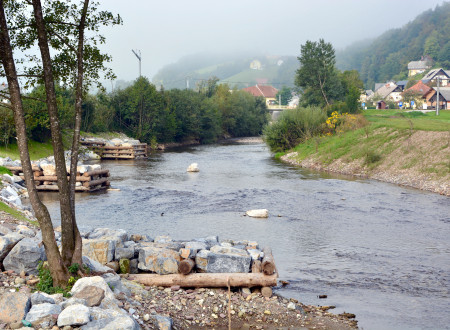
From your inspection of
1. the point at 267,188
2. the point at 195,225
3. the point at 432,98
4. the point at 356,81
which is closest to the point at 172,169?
the point at 267,188

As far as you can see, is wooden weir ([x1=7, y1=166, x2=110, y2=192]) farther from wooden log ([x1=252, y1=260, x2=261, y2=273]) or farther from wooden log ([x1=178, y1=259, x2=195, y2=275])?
wooden log ([x1=252, y1=260, x2=261, y2=273])

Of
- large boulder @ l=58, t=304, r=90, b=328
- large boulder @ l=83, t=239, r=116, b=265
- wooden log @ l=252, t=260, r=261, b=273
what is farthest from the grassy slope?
large boulder @ l=58, t=304, r=90, b=328

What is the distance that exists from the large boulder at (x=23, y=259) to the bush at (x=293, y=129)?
4764cm

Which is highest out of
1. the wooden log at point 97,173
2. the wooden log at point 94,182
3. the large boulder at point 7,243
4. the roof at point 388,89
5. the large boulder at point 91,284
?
the roof at point 388,89

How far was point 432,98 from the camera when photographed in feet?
406

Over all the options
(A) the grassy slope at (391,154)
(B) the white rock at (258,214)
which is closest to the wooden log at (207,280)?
(B) the white rock at (258,214)

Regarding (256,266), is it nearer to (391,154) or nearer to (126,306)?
(126,306)

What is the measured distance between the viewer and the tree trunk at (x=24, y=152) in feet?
32.2

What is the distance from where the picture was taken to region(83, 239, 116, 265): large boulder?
43.0ft

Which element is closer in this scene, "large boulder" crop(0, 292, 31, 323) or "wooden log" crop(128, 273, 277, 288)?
"large boulder" crop(0, 292, 31, 323)

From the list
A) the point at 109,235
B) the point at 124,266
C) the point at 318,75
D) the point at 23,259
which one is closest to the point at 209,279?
the point at 124,266

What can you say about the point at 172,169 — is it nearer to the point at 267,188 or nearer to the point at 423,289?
the point at 267,188

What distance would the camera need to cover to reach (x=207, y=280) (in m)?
12.7

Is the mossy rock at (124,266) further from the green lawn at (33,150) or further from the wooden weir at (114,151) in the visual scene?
the wooden weir at (114,151)
